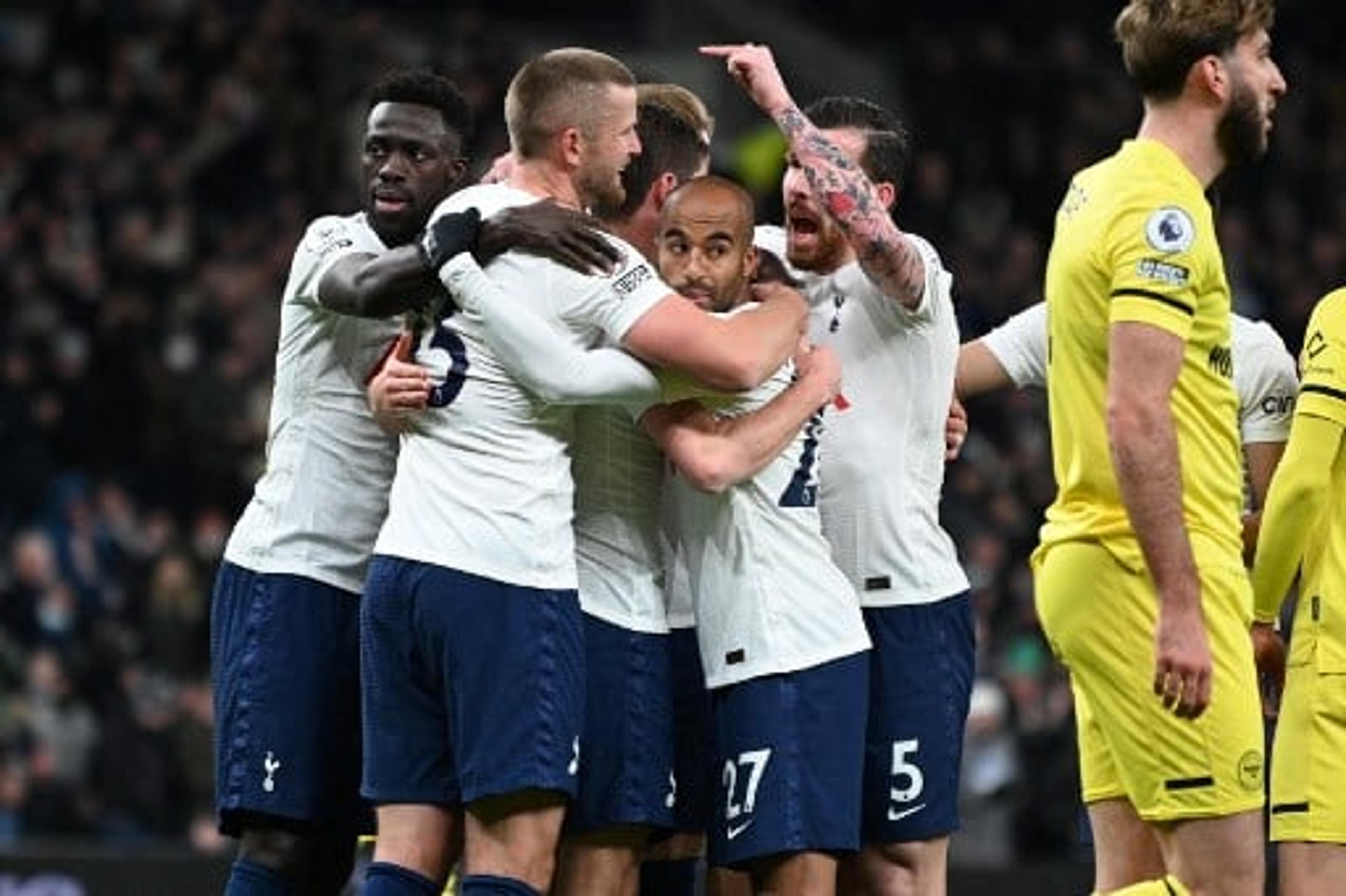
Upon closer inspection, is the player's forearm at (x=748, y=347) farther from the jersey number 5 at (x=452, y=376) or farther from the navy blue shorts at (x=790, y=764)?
the navy blue shorts at (x=790, y=764)

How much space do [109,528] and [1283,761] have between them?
1039cm

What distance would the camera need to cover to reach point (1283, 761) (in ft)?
22.0

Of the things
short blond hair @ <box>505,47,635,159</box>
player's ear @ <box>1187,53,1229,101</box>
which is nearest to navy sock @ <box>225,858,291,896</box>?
short blond hair @ <box>505,47,635,159</box>

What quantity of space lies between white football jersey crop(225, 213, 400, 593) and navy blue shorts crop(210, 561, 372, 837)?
7 centimetres

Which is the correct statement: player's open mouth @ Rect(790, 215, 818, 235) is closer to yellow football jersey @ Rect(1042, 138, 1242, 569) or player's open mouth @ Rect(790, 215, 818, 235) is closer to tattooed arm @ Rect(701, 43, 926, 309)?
tattooed arm @ Rect(701, 43, 926, 309)

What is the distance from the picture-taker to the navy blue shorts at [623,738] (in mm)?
6609

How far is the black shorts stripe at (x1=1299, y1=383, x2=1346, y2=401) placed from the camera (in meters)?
6.58

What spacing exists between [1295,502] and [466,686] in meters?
1.89

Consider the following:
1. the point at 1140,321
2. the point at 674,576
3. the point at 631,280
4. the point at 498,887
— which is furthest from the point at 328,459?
the point at 1140,321

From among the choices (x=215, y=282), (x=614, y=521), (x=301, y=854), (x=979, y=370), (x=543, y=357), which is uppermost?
(x=215, y=282)

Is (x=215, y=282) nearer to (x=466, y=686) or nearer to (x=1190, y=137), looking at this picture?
(x=466, y=686)

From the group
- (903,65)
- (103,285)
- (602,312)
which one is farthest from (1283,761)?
(903,65)

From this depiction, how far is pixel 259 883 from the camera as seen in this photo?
23.1ft

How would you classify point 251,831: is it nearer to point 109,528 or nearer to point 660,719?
point 660,719
